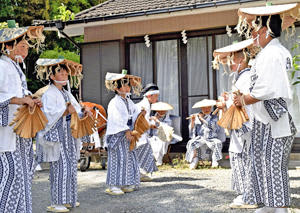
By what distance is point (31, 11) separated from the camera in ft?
53.5

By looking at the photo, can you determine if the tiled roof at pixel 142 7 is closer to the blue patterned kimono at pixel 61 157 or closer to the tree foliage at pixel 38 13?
the blue patterned kimono at pixel 61 157

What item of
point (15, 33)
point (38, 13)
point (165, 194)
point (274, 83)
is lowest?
point (165, 194)

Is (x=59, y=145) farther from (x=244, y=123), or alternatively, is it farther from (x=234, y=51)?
(x=234, y=51)

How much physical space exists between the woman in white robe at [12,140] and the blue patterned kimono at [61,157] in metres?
0.88

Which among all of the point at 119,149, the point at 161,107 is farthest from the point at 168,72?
the point at 119,149

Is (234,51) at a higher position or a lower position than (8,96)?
higher

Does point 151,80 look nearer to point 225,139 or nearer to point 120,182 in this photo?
point 225,139

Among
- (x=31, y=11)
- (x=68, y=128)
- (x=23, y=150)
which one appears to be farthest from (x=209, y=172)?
(x=31, y=11)

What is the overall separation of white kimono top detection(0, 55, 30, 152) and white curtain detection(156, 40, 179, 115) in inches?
224

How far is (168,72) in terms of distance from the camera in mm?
9359

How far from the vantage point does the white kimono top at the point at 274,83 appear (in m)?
3.41

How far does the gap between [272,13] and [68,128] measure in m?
2.85

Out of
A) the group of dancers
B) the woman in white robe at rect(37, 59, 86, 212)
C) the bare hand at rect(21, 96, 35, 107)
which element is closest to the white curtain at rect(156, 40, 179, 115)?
the group of dancers

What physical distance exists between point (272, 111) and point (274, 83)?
0.84ft
